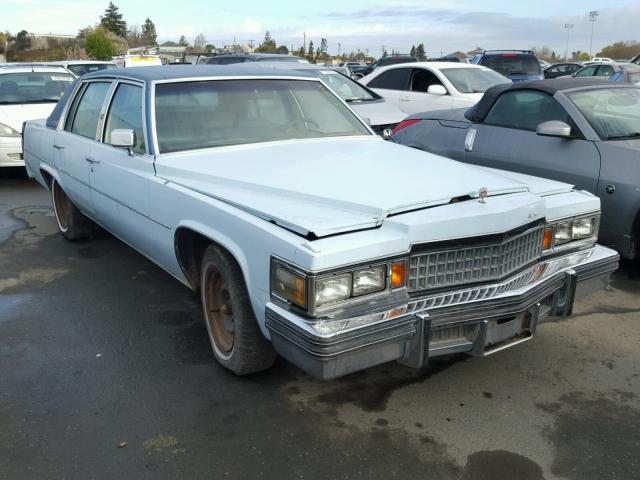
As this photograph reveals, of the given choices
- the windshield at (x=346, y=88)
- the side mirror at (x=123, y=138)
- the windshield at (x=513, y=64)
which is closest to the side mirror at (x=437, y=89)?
the windshield at (x=346, y=88)

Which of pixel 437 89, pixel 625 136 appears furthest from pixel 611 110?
pixel 437 89

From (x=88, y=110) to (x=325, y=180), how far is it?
2.90 meters

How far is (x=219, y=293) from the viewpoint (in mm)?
3650

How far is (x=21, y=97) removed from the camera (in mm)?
9906

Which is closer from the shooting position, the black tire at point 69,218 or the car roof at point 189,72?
the car roof at point 189,72

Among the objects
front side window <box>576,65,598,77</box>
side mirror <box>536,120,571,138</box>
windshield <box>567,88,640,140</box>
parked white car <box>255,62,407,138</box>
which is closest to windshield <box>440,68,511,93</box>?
parked white car <box>255,62,407,138</box>

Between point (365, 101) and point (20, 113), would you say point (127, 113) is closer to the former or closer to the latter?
point (20, 113)

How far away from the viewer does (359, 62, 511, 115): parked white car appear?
34.2 ft

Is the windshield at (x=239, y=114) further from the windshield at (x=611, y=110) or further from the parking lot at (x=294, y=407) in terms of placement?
the windshield at (x=611, y=110)

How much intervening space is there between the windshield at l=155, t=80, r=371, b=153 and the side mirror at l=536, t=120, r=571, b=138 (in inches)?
61.8

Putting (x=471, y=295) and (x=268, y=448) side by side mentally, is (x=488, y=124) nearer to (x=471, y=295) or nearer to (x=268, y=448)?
(x=471, y=295)

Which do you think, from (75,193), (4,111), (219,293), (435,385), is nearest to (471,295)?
(435,385)

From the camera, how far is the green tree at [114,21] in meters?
94.6

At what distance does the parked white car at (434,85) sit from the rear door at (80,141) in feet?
19.9
